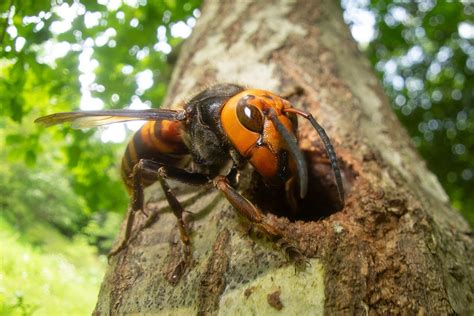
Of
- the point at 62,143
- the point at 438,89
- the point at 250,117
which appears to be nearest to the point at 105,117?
the point at 250,117

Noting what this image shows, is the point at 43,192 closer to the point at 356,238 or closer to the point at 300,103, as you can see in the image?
the point at 300,103

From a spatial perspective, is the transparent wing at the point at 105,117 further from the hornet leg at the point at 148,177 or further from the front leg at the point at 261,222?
the front leg at the point at 261,222

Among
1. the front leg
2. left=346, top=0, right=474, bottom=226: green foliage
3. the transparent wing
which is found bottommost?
left=346, top=0, right=474, bottom=226: green foliage

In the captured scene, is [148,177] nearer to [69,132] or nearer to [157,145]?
[157,145]

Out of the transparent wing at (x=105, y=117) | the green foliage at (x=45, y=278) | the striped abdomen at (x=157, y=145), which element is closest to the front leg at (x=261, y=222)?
the transparent wing at (x=105, y=117)

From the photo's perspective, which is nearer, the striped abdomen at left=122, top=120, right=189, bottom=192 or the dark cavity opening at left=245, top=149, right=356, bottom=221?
the dark cavity opening at left=245, top=149, right=356, bottom=221

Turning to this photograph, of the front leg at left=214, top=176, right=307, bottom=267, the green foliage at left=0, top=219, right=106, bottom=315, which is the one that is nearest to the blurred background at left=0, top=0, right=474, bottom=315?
the green foliage at left=0, top=219, right=106, bottom=315

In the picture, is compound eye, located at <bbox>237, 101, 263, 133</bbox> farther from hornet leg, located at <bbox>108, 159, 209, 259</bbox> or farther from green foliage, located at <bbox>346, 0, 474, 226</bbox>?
green foliage, located at <bbox>346, 0, 474, 226</bbox>
